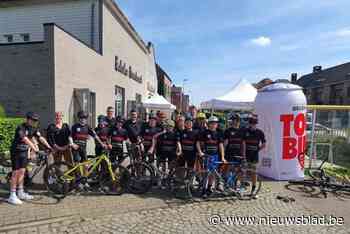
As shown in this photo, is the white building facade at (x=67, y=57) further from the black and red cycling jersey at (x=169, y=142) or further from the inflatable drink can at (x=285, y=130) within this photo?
the inflatable drink can at (x=285, y=130)

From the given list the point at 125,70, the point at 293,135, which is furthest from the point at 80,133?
the point at 125,70

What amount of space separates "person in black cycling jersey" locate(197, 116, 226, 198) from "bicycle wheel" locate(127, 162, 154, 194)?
1.19 metres

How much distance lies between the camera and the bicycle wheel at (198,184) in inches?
192

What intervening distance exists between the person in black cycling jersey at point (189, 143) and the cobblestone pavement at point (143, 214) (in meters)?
0.93

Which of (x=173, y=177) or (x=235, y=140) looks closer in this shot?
(x=173, y=177)

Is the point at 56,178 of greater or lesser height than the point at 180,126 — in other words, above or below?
below

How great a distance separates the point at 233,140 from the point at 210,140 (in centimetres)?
66

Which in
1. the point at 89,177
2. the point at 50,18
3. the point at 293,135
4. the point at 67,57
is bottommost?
the point at 89,177

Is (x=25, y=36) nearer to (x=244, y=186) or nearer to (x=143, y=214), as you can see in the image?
(x=143, y=214)

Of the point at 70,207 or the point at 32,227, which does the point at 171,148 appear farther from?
the point at 32,227

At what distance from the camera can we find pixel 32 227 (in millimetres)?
3535

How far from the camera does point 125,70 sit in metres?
16.7

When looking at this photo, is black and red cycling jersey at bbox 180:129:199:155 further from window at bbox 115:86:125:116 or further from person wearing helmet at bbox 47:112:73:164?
window at bbox 115:86:125:116

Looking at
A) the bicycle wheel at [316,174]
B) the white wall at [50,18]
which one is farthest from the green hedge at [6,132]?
the bicycle wheel at [316,174]
